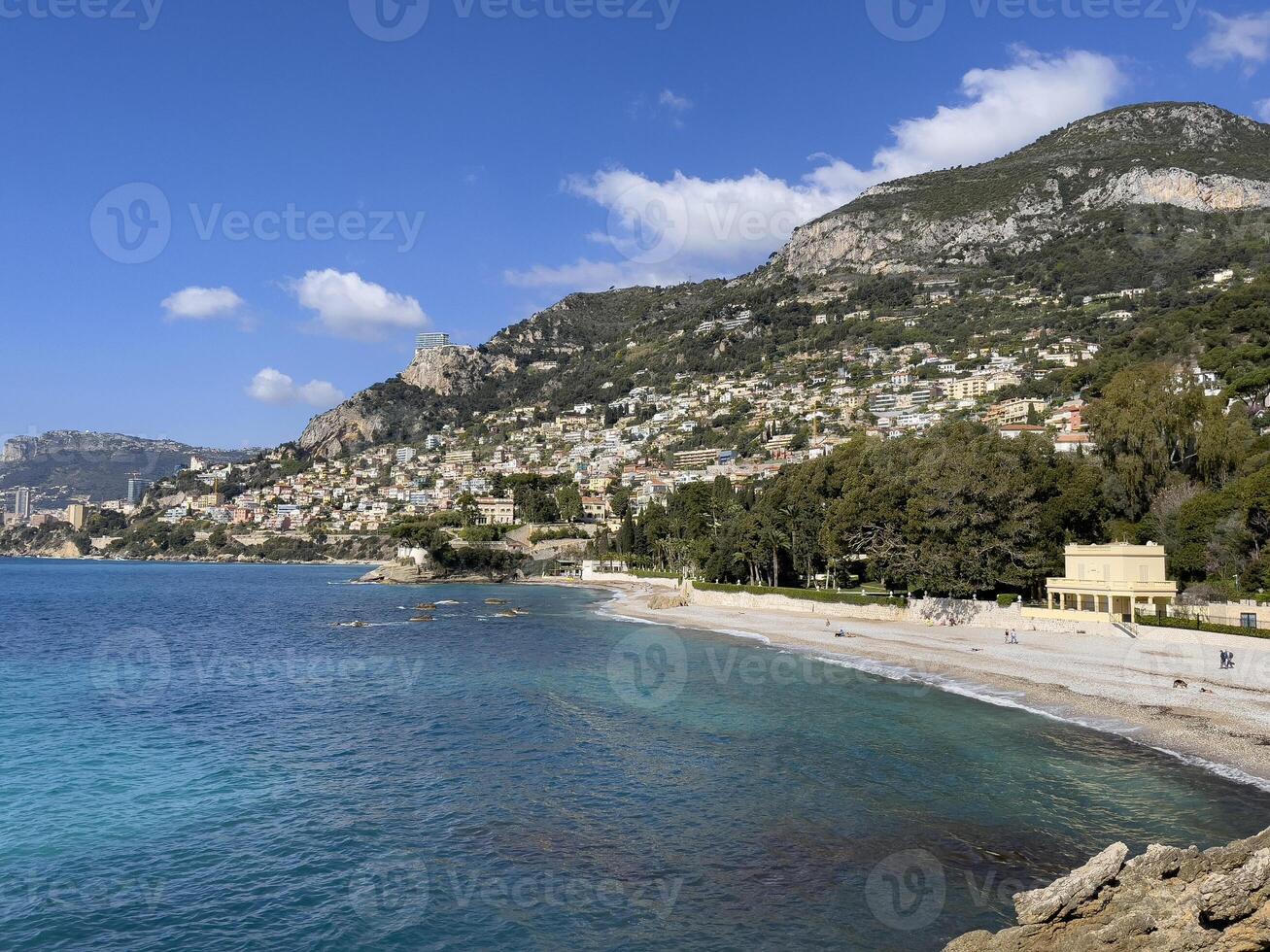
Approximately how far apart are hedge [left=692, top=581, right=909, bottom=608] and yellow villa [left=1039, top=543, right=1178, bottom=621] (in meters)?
9.35

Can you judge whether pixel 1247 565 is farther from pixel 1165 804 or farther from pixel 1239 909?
pixel 1239 909

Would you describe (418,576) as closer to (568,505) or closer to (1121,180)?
(568,505)

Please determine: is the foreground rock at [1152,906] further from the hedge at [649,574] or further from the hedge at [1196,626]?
the hedge at [649,574]

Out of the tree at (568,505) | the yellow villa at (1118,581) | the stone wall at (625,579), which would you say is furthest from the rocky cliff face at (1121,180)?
the yellow villa at (1118,581)

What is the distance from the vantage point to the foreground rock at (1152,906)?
897 centimetres

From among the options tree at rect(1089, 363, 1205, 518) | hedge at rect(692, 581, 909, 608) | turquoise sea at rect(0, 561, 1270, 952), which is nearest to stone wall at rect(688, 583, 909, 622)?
hedge at rect(692, 581, 909, 608)

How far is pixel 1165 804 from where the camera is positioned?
15.7m

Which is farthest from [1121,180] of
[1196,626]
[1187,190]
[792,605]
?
[1196,626]

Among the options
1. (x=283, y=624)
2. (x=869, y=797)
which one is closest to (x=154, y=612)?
(x=283, y=624)

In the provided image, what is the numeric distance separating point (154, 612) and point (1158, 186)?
182m

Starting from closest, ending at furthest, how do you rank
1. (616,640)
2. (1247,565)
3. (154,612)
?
(1247,565) < (616,640) < (154,612)

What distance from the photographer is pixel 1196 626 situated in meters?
30.0

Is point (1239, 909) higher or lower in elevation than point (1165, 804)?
higher

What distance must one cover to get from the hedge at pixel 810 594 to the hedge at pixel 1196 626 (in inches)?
523
